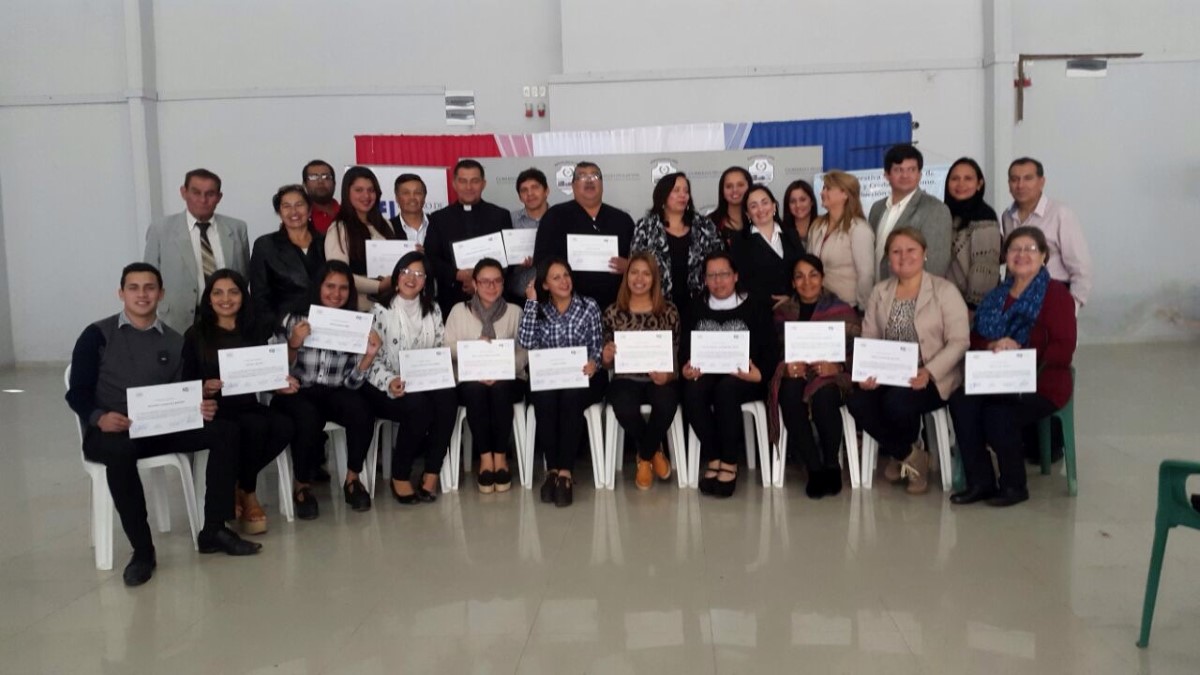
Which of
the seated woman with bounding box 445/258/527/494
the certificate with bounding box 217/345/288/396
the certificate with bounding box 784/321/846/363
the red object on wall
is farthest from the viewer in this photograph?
the red object on wall

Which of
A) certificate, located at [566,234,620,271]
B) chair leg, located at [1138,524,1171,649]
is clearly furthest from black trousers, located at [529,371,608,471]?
chair leg, located at [1138,524,1171,649]

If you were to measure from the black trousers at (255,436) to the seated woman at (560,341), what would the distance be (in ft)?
3.83

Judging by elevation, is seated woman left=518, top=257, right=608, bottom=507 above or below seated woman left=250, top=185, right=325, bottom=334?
below

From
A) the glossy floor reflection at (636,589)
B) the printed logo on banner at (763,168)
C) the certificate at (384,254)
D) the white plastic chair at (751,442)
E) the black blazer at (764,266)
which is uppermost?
the printed logo on banner at (763,168)

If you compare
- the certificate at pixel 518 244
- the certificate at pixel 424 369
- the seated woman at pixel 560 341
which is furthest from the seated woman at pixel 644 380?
the certificate at pixel 424 369

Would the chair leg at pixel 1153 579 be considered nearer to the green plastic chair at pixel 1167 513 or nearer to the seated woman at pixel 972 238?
the green plastic chair at pixel 1167 513

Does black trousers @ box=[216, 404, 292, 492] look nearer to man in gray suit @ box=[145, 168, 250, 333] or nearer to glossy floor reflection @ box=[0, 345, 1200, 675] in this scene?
glossy floor reflection @ box=[0, 345, 1200, 675]

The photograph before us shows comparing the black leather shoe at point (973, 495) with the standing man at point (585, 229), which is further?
the standing man at point (585, 229)

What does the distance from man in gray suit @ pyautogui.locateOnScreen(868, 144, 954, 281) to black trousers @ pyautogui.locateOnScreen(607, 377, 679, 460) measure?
4.15 feet

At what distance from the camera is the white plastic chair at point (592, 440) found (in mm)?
4445

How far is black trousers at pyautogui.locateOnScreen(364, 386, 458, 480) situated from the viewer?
4.32m

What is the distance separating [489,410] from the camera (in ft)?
14.6

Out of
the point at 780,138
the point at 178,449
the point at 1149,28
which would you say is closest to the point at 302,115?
the point at 780,138

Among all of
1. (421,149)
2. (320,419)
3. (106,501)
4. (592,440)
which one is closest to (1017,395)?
(592,440)
